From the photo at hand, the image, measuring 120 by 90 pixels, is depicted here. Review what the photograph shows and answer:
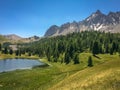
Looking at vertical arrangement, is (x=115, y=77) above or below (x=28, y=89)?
above

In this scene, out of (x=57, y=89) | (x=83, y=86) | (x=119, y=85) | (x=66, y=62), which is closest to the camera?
(x=119, y=85)

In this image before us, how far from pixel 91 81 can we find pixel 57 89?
7597 millimetres

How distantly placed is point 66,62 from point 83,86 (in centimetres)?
12524

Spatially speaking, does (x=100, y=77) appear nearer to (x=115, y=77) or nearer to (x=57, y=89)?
(x=115, y=77)

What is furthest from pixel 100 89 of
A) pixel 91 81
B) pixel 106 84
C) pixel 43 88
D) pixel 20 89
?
pixel 20 89

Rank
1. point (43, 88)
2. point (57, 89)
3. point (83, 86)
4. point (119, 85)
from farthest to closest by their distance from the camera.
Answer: point (43, 88) < point (57, 89) < point (83, 86) < point (119, 85)

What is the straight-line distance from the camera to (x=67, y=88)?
4794cm

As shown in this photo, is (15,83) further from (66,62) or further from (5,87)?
(66,62)

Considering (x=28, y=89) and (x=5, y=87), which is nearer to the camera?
(x=28, y=89)

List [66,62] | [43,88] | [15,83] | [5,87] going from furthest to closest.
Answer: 1. [66,62]
2. [15,83]
3. [5,87]
4. [43,88]

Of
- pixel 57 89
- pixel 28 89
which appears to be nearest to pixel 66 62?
pixel 28 89

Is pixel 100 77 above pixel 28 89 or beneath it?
above

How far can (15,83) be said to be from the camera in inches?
2913

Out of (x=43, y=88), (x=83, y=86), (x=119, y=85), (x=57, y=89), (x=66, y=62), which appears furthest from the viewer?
(x=66, y=62)
